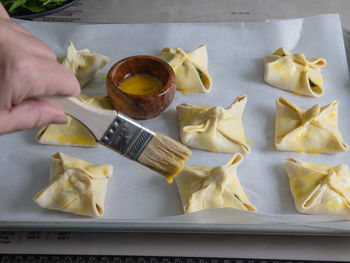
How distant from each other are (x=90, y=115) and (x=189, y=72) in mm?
705

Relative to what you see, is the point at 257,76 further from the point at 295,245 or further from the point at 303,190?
the point at 295,245

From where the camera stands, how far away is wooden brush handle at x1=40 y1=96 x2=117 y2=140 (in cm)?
112

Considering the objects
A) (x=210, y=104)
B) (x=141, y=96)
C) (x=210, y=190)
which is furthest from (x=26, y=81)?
(x=210, y=104)

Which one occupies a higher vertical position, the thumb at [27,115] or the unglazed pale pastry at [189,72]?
the thumb at [27,115]

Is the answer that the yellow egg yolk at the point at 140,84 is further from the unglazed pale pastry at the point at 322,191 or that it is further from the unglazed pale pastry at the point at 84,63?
the unglazed pale pastry at the point at 322,191

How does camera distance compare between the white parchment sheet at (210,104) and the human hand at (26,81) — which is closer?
the human hand at (26,81)

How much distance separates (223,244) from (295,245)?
242 mm

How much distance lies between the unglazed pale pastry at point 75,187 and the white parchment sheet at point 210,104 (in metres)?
0.04

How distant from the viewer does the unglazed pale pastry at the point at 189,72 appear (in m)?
1.74

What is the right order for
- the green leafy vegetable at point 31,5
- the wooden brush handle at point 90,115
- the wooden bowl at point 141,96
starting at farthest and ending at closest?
the green leafy vegetable at point 31,5, the wooden bowl at point 141,96, the wooden brush handle at point 90,115

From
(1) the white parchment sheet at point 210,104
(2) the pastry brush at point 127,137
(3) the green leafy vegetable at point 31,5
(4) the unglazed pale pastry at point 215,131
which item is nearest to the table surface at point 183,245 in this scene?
(1) the white parchment sheet at point 210,104

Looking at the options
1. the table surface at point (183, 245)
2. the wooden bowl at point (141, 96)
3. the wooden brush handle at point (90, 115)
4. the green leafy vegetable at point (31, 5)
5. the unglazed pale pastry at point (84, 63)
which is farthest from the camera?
the green leafy vegetable at point (31, 5)

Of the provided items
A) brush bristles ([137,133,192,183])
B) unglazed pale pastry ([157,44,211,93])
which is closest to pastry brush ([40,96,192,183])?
brush bristles ([137,133,192,183])

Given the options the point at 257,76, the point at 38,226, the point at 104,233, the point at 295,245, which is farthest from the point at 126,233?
the point at 257,76
